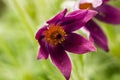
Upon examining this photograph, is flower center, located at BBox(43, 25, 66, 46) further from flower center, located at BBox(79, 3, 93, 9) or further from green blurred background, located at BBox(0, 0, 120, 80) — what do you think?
green blurred background, located at BBox(0, 0, 120, 80)

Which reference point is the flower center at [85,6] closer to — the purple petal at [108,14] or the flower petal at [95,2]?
the flower petal at [95,2]

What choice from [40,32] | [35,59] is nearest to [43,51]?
[40,32]

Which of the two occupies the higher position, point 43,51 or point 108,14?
point 43,51

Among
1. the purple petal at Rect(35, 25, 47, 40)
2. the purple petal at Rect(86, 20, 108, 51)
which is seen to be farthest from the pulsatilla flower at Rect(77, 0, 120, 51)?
the purple petal at Rect(35, 25, 47, 40)

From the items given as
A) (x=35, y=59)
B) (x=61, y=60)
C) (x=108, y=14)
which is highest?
(x=61, y=60)

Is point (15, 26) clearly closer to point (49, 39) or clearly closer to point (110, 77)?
point (110, 77)

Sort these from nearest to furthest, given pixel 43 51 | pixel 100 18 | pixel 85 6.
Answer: pixel 43 51 < pixel 85 6 < pixel 100 18

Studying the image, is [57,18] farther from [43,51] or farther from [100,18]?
[100,18]
